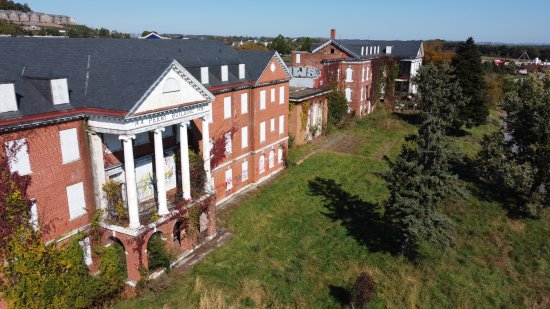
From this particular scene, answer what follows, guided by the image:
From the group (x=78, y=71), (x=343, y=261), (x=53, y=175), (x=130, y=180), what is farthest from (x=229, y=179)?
(x=53, y=175)

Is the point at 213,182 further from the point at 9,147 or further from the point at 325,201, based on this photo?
the point at 9,147

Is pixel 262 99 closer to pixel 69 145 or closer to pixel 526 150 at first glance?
pixel 69 145

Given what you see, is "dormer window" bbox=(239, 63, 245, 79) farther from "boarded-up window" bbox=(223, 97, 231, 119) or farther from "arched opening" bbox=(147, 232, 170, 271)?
"arched opening" bbox=(147, 232, 170, 271)

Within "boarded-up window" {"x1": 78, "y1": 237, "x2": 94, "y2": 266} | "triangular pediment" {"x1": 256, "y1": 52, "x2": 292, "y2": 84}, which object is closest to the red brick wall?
"boarded-up window" {"x1": 78, "y1": 237, "x2": 94, "y2": 266}

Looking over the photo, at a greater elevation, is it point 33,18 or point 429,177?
point 33,18

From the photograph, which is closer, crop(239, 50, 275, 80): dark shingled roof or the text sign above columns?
the text sign above columns

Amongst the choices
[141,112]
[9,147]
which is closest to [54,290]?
[9,147]
